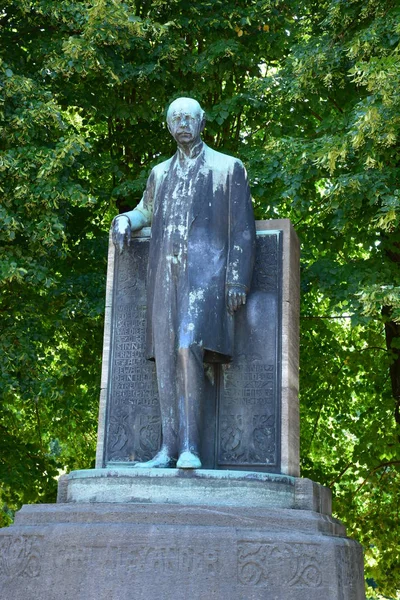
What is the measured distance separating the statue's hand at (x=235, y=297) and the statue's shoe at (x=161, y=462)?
3.88ft

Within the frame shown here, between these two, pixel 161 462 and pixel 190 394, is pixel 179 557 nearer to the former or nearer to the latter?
pixel 161 462

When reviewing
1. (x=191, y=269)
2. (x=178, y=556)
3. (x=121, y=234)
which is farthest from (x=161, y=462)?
(x=121, y=234)

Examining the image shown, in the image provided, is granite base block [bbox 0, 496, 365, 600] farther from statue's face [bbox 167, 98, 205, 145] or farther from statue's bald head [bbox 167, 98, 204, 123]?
statue's bald head [bbox 167, 98, 204, 123]

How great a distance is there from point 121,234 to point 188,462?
1.99 meters

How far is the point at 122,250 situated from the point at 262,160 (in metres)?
4.48

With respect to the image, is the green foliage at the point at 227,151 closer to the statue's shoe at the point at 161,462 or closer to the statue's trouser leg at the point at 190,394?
the statue's trouser leg at the point at 190,394

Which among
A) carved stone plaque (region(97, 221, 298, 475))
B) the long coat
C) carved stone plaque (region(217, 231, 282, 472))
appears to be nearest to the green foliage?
carved stone plaque (region(97, 221, 298, 475))

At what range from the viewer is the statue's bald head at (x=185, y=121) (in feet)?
26.0

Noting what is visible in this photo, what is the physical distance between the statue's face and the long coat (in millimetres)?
172

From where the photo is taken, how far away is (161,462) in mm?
7441

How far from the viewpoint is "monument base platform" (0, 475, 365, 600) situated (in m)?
6.34

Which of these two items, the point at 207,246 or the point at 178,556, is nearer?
the point at 178,556

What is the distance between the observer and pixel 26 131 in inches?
442

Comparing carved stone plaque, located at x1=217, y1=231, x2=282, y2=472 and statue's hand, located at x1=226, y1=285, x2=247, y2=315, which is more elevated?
statue's hand, located at x1=226, y1=285, x2=247, y2=315
